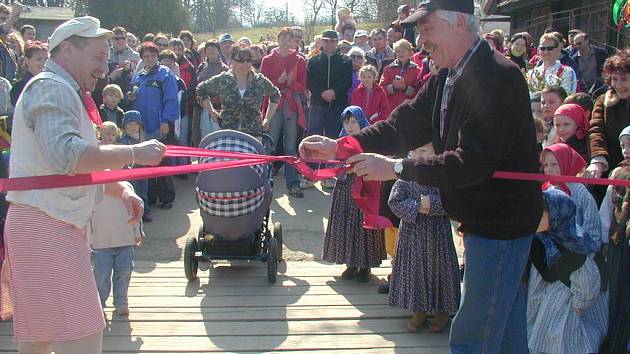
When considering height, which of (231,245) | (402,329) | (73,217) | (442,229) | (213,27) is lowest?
(402,329)

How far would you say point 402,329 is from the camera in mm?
4746

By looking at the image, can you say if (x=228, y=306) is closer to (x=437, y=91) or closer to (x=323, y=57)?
(x=437, y=91)

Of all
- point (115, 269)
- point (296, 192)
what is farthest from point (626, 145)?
point (296, 192)

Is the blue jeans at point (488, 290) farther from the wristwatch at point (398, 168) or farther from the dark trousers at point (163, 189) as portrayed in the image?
the dark trousers at point (163, 189)

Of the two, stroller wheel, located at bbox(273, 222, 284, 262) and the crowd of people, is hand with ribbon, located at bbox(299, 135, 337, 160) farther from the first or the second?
stroller wheel, located at bbox(273, 222, 284, 262)

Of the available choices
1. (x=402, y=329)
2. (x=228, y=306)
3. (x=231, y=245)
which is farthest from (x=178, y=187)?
(x=402, y=329)

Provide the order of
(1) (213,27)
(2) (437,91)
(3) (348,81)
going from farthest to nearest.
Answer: (1) (213,27), (3) (348,81), (2) (437,91)

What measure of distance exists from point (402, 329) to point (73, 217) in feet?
9.00

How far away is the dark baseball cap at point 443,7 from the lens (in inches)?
112

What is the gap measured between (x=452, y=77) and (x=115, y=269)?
3.14m

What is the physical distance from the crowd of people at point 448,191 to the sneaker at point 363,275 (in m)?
0.01

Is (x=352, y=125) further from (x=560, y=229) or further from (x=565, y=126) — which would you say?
(x=560, y=229)

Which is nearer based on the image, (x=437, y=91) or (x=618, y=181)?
(x=437, y=91)

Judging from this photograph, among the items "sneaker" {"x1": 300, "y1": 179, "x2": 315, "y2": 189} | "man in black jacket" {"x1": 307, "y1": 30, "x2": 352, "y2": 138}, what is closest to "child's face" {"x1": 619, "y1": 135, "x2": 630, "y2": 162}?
"man in black jacket" {"x1": 307, "y1": 30, "x2": 352, "y2": 138}
